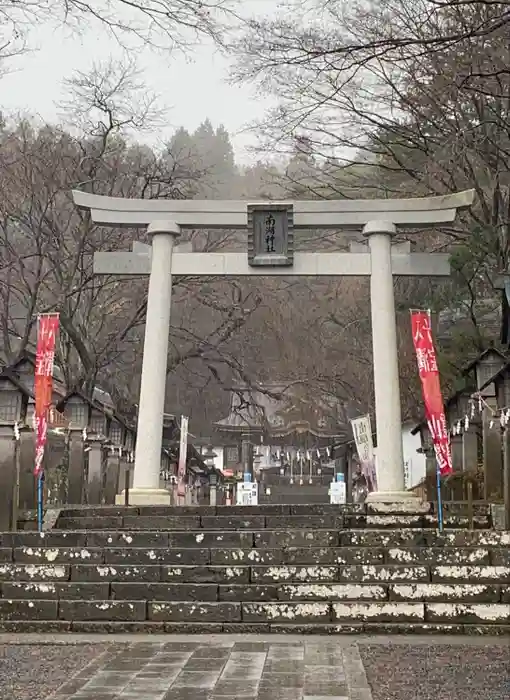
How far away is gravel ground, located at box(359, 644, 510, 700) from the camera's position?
4844 mm

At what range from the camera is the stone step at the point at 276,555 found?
8.14 meters

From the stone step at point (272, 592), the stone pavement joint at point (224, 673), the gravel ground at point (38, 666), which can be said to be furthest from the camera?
the stone step at point (272, 592)

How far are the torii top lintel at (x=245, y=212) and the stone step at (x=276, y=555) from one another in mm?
7450

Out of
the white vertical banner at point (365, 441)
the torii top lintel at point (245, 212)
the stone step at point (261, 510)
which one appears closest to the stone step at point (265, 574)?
the stone step at point (261, 510)

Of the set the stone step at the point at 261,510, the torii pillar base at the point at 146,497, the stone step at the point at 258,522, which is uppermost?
the torii pillar base at the point at 146,497

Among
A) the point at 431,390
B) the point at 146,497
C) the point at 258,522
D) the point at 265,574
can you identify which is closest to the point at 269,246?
the point at 431,390

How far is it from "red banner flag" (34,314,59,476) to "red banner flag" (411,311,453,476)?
5601mm

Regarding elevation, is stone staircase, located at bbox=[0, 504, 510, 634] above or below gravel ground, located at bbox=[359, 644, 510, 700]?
above

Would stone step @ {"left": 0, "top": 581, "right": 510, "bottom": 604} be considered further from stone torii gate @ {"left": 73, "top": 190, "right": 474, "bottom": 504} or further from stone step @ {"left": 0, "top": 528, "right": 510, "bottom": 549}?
stone torii gate @ {"left": 73, "top": 190, "right": 474, "bottom": 504}

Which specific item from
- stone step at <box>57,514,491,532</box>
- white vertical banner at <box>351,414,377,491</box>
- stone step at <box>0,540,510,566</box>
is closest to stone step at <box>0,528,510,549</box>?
stone step at <box>0,540,510,566</box>

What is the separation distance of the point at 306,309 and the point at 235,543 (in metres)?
22.5

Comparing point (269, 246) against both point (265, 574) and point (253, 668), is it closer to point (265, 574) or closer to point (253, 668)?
point (265, 574)

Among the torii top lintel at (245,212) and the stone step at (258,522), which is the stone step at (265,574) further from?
the torii top lintel at (245,212)

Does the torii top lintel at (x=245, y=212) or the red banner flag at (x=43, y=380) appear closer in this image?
the red banner flag at (x=43, y=380)
